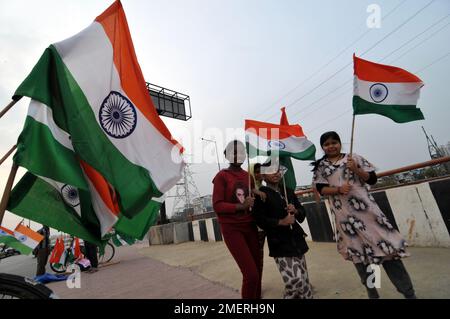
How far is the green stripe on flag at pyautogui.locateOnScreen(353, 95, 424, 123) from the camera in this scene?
253 cm

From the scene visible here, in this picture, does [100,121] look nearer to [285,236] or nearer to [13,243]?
[285,236]

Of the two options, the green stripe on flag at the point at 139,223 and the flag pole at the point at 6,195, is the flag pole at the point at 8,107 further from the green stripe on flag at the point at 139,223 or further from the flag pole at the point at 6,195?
the green stripe on flag at the point at 139,223

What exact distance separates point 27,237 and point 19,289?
666 centimetres

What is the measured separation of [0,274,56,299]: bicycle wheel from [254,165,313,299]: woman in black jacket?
5.48 feet

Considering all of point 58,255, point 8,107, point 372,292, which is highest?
point 8,107

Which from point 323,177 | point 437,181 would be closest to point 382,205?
point 437,181

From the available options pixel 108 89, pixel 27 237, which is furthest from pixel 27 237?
pixel 108 89

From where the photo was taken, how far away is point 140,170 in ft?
7.70

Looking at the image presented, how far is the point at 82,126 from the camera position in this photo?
80.0 inches

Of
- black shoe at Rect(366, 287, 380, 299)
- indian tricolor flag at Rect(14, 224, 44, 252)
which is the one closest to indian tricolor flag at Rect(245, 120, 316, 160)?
black shoe at Rect(366, 287, 380, 299)

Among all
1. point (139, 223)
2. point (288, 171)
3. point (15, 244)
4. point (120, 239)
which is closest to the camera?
point (139, 223)

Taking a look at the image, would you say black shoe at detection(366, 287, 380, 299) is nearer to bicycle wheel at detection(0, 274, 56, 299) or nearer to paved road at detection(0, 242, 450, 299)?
paved road at detection(0, 242, 450, 299)
